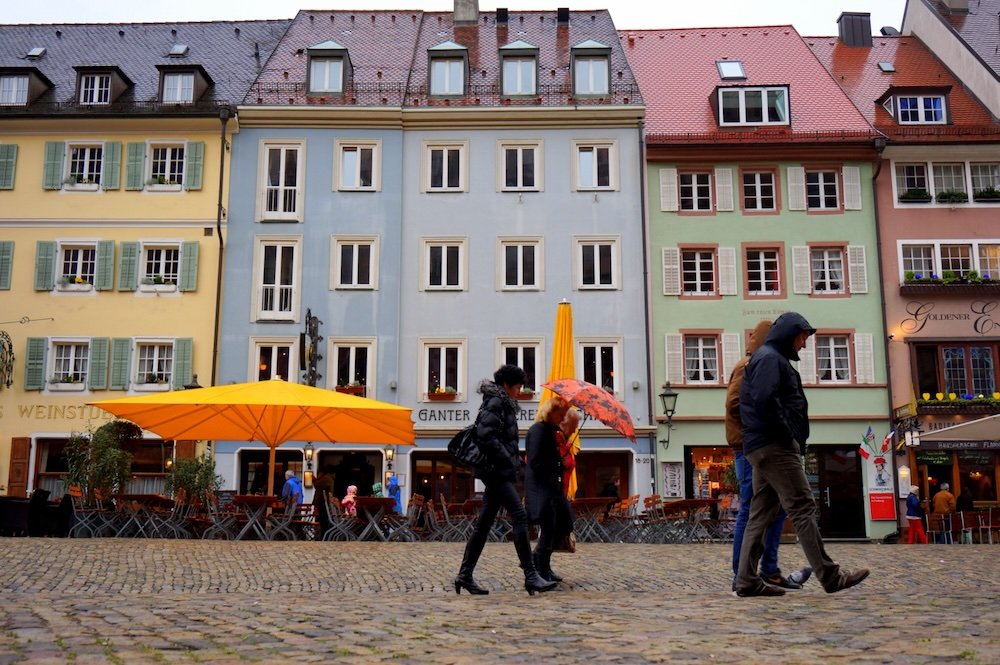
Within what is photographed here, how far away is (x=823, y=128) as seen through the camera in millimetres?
31422

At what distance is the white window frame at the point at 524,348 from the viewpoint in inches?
1175

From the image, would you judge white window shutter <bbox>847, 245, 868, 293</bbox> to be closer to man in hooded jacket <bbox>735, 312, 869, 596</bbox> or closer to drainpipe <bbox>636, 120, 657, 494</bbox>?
drainpipe <bbox>636, 120, 657, 494</bbox>

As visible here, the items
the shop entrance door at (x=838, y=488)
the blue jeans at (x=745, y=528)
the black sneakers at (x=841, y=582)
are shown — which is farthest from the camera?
the shop entrance door at (x=838, y=488)

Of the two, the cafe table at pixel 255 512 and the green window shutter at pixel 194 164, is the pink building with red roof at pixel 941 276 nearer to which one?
the cafe table at pixel 255 512

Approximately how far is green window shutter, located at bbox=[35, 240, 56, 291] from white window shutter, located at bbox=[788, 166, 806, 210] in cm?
2064

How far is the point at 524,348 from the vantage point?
30094 millimetres

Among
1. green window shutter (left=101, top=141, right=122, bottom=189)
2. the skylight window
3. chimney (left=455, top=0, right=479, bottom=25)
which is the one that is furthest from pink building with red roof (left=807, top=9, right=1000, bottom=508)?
green window shutter (left=101, top=141, right=122, bottom=189)

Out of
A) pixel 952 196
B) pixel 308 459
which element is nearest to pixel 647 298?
pixel 952 196

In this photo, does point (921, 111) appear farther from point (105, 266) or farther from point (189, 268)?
point (105, 266)

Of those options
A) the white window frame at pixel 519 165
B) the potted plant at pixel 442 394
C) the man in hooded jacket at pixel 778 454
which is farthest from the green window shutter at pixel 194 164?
the man in hooded jacket at pixel 778 454

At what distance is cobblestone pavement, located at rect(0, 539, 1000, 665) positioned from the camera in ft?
17.1

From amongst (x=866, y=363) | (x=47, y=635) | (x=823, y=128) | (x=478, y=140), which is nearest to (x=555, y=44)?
(x=478, y=140)

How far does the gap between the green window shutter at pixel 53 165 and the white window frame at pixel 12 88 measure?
6.51ft

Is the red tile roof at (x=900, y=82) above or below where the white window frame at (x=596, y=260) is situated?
above
